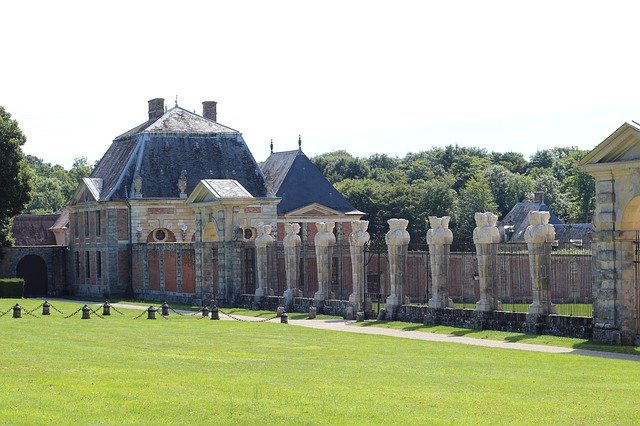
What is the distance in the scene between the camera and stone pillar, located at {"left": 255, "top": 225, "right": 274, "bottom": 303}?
4403cm

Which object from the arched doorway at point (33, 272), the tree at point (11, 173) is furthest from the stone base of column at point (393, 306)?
the arched doorway at point (33, 272)

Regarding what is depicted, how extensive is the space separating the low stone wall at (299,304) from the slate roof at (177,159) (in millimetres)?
16162

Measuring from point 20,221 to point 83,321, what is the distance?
191 ft

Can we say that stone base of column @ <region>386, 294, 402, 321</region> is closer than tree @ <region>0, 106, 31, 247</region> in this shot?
Yes

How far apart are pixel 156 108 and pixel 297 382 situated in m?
48.7

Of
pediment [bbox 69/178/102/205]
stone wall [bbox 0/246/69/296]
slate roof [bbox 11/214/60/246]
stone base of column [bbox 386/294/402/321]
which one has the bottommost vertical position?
stone base of column [bbox 386/294/402/321]

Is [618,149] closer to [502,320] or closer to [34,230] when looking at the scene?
[502,320]

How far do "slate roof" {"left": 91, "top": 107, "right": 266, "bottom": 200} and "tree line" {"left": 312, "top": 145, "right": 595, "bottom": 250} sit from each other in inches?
739

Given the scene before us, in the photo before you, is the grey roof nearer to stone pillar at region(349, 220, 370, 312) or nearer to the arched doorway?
the arched doorway

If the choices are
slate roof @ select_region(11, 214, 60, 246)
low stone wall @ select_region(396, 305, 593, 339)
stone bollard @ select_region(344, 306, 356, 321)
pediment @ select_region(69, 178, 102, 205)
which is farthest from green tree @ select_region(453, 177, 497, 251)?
low stone wall @ select_region(396, 305, 593, 339)

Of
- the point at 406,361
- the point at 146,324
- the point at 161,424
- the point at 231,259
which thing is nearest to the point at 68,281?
the point at 231,259

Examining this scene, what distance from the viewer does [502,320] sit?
1213 inches

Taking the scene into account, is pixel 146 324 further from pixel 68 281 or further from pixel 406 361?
pixel 68 281

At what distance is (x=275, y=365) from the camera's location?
2158cm
